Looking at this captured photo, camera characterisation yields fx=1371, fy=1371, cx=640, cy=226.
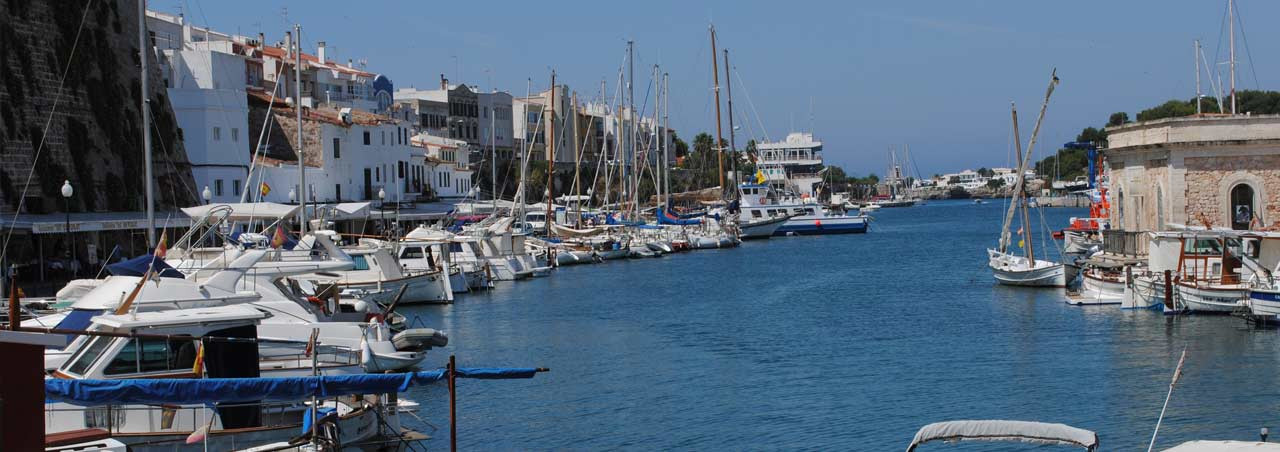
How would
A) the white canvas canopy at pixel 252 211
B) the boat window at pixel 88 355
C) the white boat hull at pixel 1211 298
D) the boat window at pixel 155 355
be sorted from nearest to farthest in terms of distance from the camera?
the boat window at pixel 88 355 → the boat window at pixel 155 355 → the white boat hull at pixel 1211 298 → the white canvas canopy at pixel 252 211

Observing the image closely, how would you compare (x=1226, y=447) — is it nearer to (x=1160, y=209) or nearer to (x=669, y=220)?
(x=1160, y=209)

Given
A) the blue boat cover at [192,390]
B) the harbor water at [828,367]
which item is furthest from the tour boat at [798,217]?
the blue boat cover at [192,390]

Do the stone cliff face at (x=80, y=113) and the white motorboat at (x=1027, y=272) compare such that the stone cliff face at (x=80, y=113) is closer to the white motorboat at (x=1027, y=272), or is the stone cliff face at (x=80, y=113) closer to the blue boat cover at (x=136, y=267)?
the blue boat cover at (x=136, y=267)

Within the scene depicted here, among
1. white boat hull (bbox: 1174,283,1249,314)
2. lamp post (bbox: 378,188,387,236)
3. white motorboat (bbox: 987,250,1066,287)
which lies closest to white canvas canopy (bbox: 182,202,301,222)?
lamp post (bbox: 378,188,387,236)

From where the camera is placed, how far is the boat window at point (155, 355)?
1980 centimetres

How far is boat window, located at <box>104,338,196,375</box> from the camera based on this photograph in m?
19.8

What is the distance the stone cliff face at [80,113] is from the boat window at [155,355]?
2922 centimetres

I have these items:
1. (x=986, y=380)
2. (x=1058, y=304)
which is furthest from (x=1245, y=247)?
(x=986, y=380)

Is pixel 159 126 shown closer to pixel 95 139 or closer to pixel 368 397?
pixel 95 139

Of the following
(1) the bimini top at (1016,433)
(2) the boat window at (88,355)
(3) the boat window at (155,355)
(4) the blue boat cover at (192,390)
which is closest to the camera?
(1) the bimini top at (1016,433)

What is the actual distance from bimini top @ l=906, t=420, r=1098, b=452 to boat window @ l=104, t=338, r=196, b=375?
10.6m

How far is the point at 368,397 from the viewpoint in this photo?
21.6 meters

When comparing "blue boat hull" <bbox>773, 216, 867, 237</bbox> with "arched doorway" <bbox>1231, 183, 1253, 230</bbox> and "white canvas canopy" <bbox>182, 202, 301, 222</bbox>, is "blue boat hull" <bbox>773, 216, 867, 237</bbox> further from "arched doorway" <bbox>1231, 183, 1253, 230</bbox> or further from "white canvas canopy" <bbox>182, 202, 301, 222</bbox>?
"white canvas canopy" <bbox>182, 202, 301, 222</bbox>

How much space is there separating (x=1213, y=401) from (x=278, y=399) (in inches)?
736
